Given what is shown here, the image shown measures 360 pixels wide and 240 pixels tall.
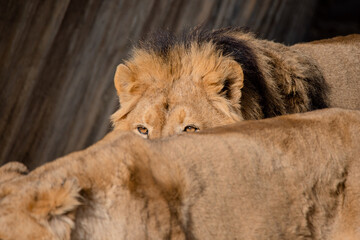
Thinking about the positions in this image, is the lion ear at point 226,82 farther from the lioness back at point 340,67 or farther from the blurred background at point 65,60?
the blurred background at point 65,60

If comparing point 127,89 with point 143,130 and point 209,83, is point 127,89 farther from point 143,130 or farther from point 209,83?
point 209,83

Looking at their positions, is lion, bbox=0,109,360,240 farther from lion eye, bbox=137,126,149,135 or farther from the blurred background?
the blurred background

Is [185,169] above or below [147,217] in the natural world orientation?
above

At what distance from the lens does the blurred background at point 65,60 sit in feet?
19.1

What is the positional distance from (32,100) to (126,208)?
4.13 m

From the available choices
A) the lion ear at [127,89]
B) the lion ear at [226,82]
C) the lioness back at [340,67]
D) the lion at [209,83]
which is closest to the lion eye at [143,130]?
the lion at [209,83]

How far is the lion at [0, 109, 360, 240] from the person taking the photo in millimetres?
2045

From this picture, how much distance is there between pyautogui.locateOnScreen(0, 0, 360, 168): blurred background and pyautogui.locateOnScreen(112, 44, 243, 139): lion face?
1983mm

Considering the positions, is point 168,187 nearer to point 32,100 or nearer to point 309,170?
point 309,170

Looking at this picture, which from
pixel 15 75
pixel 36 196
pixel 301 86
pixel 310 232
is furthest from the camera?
pixel 15 75

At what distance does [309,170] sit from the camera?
262 centimetres

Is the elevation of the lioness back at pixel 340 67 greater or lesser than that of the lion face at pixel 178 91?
greater

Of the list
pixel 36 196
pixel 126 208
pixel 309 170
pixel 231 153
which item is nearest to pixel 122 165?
pixel 126 208

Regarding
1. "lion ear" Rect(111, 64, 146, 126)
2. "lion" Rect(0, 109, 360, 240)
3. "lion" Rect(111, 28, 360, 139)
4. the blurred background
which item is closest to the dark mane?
"lion" Rect(111, 28, 360, 139)
